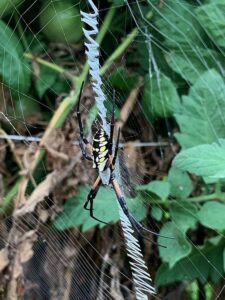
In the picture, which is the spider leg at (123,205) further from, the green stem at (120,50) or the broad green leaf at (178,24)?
the broad green leaf at (178,24)

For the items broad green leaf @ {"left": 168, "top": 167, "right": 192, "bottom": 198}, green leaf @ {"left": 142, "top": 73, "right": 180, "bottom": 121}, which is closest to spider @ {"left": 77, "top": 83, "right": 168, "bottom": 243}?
broad green leaf @ {"left": 168, "top": 167, "right": 192, "bottom": 198}

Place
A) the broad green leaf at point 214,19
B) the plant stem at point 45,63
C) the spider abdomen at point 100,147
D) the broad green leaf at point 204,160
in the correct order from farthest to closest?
1. the plant stem at point 45,63
2. the broad green leaf at point 214,19
3. the spider abdomen at point 100,147
4. the broad green leaf at point 204,160

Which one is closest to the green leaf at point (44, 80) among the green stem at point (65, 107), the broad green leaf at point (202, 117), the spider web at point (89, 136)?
the spider web at point (89, 136)

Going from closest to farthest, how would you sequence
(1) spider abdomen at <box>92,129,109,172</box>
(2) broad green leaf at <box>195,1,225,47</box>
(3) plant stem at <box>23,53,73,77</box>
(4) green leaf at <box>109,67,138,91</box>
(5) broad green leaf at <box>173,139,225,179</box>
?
(5) broad green leaf at <box>173,139,225,179</box>, (1) spider abdomen at <box>92,129,109,172</box>, (2) broad green leaf at <box>195,1,225,47</box>, (4) green leaf at <box>109,67,138,91</box>, (3) plant stem at <box>23,53,73,77</box>

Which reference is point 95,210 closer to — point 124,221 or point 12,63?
point 124,221

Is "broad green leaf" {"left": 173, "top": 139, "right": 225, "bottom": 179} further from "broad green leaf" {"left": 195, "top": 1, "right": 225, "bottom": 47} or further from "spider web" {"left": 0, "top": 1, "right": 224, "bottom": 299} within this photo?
"broad green leaf" {"left": 195, "top": 1, "right": 225, "bottom": 47}

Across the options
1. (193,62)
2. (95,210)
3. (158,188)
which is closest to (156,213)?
(158,188)

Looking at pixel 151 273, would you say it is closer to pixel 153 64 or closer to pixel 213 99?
pixel 213 99
